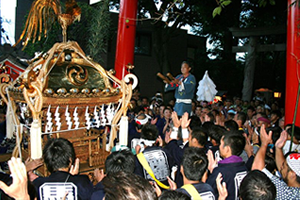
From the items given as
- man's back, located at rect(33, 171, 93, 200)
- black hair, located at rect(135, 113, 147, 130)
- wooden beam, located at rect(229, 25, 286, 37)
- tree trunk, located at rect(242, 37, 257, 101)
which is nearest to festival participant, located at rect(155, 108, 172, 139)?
black hair, located at rect(135, 113, 147, 130)

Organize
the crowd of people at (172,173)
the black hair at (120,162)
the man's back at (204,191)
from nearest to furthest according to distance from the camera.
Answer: the crowd of people at (172,173), the man's back at (204,191), the black hair at (120,162)

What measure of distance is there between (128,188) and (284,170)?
195 cm

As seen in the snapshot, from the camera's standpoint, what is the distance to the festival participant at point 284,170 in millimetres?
2178

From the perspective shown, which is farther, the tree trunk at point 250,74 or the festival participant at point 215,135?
the tree trunk at point 250,74

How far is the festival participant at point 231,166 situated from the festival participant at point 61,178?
1146mm

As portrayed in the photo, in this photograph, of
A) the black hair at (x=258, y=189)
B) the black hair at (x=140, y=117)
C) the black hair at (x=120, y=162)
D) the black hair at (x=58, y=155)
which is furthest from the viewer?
the black hair at (x=140, y=117)

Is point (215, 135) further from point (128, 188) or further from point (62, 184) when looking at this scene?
point (128, 188)

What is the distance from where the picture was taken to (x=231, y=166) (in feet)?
8.50

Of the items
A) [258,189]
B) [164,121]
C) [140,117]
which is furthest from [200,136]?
[164,121]

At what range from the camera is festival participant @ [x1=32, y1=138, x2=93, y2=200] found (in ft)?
7.12

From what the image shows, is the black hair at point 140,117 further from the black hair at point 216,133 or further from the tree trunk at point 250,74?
the tree trunk at point 250,74

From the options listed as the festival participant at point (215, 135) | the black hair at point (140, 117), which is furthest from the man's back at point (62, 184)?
the black hair at point (140, 117)

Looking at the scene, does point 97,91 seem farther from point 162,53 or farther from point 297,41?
point 162,53

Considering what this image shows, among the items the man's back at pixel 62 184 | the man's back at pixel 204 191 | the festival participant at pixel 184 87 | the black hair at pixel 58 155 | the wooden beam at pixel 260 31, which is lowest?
the man's back at pixel 62 184
